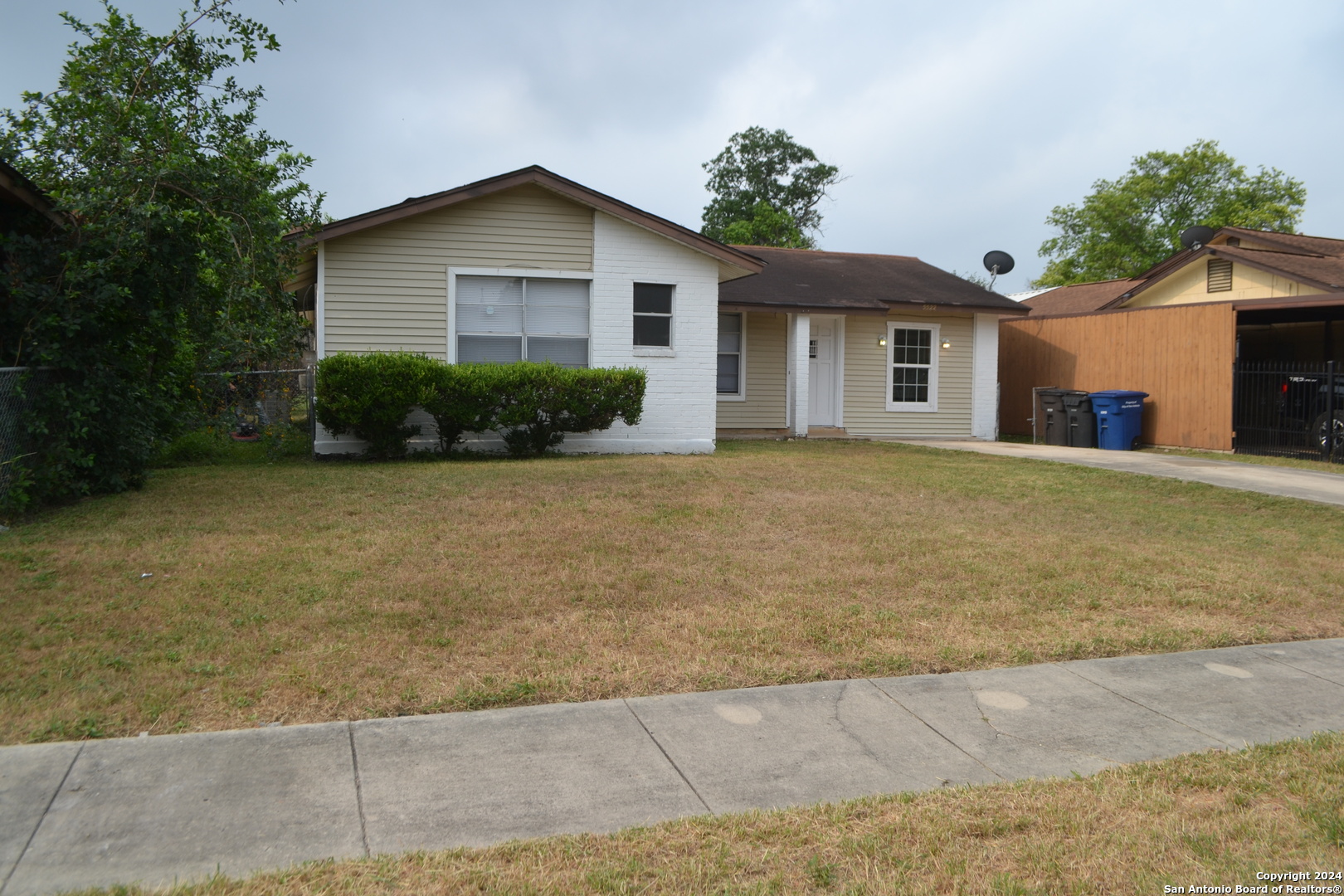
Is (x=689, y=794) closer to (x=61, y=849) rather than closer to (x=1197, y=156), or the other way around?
(x=61, y=849)

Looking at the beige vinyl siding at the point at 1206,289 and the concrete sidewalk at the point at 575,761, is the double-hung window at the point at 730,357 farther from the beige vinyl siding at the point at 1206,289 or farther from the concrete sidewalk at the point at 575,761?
the concrete sidewalk at the point at 575,761

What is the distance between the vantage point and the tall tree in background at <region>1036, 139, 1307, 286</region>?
51250mm

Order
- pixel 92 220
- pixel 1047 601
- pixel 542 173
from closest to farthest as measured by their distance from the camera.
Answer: pixel 1047 601
pixel 92 220
pixel 542 173

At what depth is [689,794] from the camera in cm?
364

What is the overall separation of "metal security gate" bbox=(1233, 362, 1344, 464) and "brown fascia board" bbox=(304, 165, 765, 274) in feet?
31.3

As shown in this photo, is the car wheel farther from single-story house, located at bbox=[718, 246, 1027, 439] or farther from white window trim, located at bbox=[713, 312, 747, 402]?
white window trim, located at bbox=[713, 312, 747, 402]

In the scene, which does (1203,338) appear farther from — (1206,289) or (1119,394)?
(1206,289)

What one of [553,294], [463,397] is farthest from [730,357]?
[463,397]

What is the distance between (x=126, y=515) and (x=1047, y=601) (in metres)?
7.83

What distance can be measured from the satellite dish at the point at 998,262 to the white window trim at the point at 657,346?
47.2 feet

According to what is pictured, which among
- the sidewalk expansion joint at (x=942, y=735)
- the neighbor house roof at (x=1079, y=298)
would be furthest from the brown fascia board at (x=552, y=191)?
the neighbor house roof at (x=1079, y=298)

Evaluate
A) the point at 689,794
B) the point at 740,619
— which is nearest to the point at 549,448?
the point at 740,619

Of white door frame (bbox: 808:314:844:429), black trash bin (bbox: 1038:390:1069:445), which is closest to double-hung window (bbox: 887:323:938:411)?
white door frame (bbox: 808:314:844:429)

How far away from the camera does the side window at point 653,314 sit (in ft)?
50.2
